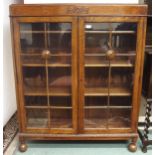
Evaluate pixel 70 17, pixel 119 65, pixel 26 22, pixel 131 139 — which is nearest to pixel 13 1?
pixel 26 22

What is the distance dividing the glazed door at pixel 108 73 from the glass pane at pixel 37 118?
296 millimetres

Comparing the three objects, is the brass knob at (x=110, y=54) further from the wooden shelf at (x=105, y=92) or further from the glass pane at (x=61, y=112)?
the glass pane at (x=61, y=112)

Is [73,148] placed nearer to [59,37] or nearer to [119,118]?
[119,118]

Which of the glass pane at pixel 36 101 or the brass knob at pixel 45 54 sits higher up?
the brass knob at pixel 45 54

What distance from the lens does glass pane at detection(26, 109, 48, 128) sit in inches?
72.4

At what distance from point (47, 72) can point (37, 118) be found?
0.41 meters

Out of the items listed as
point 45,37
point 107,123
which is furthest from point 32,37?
point 107,123

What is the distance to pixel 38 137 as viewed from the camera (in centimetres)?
182

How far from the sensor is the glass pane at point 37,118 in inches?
72.4

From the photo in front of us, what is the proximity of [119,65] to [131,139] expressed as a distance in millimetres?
615

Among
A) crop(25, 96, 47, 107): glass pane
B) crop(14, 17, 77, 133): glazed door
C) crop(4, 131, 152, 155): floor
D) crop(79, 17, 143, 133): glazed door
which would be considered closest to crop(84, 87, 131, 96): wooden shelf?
crop(79, 17, 143, 133): glazed door

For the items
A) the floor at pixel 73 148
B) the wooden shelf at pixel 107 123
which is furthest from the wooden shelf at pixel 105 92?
the floor at pixel 73 148

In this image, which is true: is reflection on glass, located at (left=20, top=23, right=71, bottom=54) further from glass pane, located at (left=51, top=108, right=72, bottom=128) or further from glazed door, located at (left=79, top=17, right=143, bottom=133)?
glass pane, located at (left=51, top=108, right=72, bottom=128)

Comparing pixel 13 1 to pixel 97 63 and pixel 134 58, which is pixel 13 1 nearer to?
pixel 97 63
